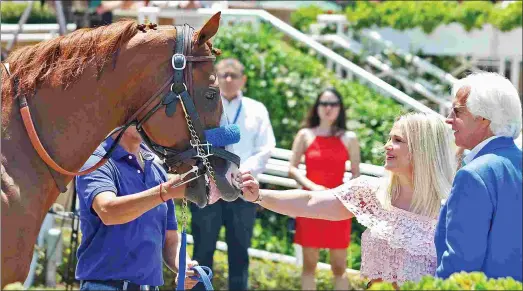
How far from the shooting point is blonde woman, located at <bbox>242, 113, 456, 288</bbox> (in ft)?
15.3

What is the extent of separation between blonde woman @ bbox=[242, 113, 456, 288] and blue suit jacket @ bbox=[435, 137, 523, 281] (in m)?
1.05

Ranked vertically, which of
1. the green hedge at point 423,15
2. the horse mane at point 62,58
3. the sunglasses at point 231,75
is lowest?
the horse mane at point 62,58

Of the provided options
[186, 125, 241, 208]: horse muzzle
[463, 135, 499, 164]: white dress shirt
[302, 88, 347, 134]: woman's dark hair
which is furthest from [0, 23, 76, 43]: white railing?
[463, 135, 499, 164]: white dress shirt

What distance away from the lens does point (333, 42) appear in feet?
38.7

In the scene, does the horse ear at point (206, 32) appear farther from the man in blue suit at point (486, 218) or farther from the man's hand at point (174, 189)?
the man in blue suit at point (486, 218)

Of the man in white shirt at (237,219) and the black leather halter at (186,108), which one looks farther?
the man in white shirt at (237,219)

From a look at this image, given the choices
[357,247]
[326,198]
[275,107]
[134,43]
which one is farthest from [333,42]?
[134,43]

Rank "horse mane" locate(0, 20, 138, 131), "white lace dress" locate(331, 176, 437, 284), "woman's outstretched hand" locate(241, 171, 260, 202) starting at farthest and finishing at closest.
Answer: "white lace dress" locate(331, 176, 437, 284)
"woman's outstretched hand" locate(241, 171, 260, 202)
"horse mane" locate(0, 20, 138, 131)

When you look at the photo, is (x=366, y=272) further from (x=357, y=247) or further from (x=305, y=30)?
(x=305, y=30)

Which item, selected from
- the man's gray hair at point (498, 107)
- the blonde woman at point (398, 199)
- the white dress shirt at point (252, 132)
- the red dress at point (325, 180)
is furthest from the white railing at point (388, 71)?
the man's gray hair at point (498, 107)

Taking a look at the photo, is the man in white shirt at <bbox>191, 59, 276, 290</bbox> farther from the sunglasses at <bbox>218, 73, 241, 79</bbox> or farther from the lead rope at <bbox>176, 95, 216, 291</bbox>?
the lead rope at <bbox>176, 95, 216, 291</bbox>

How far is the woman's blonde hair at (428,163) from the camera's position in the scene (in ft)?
15.5

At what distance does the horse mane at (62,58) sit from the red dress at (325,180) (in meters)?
4.18

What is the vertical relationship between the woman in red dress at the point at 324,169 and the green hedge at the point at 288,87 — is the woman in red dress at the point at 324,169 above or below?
below
